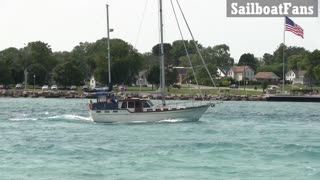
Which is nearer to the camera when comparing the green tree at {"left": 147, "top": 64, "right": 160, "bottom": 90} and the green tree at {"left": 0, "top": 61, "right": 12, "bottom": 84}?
the green tree at {"left": 147, "top": 64, "right": 160, "bottom": 90}

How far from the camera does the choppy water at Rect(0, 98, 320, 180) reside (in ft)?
102

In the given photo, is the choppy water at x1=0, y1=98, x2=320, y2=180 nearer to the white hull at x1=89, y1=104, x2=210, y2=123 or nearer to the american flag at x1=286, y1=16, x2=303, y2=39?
the white hull at x1=89, y1=104, x2=210, y2=123

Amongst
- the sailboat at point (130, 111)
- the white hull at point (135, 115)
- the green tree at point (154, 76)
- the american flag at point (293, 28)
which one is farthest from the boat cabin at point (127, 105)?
the green tree at point (154, 76)

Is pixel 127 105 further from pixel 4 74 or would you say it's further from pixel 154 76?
pixel 4 74

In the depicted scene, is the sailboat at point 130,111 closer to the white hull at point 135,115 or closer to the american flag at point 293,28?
the white hull at point 135,115

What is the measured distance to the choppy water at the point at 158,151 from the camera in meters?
31.0

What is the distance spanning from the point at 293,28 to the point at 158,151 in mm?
63840

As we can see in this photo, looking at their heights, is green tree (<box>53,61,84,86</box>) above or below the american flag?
below

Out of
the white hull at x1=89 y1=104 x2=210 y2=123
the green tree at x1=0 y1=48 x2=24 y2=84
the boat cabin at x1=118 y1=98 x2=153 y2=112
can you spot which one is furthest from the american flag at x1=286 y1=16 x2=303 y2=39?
the green tree at x1=0 y1=48 x2=24 y2=84

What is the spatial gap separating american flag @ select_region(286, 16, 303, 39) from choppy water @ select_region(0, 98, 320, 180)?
3656 cm

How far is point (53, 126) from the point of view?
5947cm

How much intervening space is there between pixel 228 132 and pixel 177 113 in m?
7.19

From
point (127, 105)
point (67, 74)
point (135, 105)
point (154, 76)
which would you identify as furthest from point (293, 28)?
point (67, 74)

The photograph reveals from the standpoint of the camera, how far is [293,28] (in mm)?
99000
